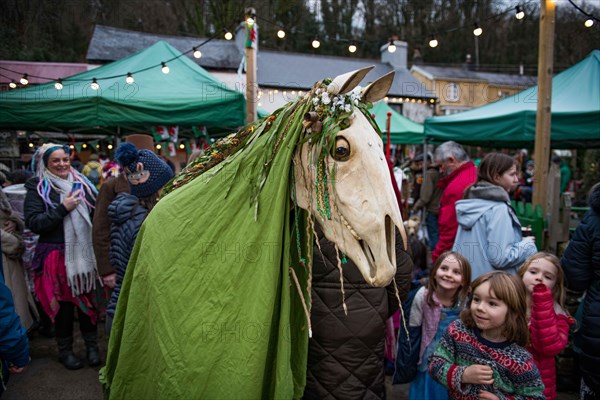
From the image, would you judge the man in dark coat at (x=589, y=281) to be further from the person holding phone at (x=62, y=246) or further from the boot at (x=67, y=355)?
the boot at (x=67, y=355)

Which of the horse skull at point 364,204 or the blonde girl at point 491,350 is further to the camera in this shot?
the blonde girl at point 491,350

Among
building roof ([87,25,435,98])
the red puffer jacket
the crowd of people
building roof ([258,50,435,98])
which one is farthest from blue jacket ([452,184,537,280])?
building roof ([258,50,435,98])

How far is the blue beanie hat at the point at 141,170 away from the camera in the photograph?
8.72ft

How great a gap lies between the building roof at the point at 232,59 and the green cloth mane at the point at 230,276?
1321 cm

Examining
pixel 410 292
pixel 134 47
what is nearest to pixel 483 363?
pixel 410 292

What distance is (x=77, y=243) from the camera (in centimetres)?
354

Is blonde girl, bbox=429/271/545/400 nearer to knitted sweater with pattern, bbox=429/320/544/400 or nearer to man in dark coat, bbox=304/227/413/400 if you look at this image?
knitted sweater with pattern, bbox=429/320/544/400

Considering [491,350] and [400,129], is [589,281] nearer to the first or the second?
[491,350]

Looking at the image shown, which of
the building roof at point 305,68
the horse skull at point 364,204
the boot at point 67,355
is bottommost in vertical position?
the boot at point 67,355

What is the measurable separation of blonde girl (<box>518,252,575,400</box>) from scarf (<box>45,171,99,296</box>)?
358 cm

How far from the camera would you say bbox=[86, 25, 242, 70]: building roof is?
15289 millimetres

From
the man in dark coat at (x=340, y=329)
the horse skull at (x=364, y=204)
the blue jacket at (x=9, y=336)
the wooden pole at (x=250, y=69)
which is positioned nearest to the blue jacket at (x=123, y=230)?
the blue jacket at (x=9, y=336)

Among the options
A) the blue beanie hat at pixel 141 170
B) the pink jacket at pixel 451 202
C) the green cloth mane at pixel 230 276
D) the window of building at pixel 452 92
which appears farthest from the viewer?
the window of building at pixel 452 92

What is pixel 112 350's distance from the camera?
1.73m
